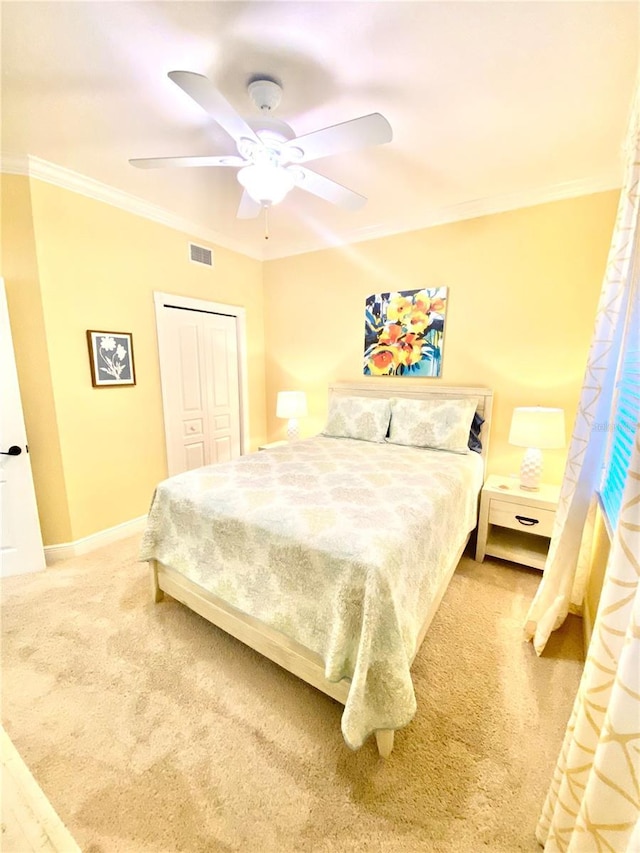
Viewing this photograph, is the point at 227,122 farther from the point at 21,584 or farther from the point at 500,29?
the point at 21,584

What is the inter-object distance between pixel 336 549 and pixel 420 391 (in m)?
2.14

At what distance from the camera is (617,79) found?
1.51m

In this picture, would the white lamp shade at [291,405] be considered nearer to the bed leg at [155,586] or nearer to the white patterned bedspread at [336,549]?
the white patterned bedspread at [336,549]

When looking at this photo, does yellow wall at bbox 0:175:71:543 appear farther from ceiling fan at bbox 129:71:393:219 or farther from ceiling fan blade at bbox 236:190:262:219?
ceiling fan blade at bbox 236:190:262:219

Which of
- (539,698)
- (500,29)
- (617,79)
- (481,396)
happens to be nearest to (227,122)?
(500,29)

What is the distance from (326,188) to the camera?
1.79 metres

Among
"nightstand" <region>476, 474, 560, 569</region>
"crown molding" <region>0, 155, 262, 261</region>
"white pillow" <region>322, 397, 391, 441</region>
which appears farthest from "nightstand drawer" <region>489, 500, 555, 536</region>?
"crown molding" <region>0, 155, 262, 261</region>

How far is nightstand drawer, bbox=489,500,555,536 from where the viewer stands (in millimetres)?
2262

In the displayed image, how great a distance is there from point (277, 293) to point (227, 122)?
2579 millimetres

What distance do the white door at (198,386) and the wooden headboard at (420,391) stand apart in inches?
47.2

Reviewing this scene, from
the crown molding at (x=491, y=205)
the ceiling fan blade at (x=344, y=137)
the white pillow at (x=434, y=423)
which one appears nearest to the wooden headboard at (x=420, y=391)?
the white pillow at (x=434, y=423)

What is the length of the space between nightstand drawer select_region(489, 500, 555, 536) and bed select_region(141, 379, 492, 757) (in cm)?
19

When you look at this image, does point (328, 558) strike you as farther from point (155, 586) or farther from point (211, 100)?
point (211, 100)

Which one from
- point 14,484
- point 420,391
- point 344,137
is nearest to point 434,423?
point 420,391
